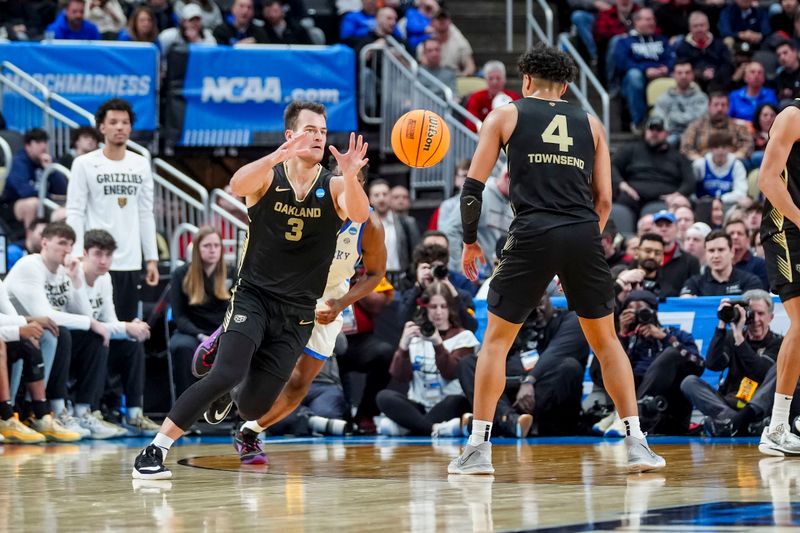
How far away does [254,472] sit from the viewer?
8148mm

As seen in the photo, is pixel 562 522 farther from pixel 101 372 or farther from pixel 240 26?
pixel 240 26

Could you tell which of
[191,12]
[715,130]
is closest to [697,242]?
[715,130]

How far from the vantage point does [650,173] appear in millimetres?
16516

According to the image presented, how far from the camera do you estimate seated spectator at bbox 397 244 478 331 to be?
12602mm

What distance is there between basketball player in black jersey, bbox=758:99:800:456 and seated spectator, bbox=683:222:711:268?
516 centimetres

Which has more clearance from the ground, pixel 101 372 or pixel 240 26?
pixel 240 26

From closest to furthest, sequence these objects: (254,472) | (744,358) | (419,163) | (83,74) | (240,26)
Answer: (254,472) → (419,163) → (744,358) → (83,74) → (240,26)

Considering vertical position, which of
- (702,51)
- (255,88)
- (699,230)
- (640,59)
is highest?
(702,51)

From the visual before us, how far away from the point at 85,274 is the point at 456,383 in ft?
11.7

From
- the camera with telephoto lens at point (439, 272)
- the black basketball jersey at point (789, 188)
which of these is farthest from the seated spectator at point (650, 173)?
the black basketball jersey at point (789, 188)

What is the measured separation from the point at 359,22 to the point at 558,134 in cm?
1173

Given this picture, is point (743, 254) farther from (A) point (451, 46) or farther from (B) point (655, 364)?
(A) point (451, 46)

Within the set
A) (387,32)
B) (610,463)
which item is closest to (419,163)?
(610,463)

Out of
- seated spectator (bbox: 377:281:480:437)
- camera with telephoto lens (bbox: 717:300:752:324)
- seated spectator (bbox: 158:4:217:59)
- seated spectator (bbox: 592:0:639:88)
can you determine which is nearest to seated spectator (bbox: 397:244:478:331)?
seated spectator (bbox: 377:281:480:437)
